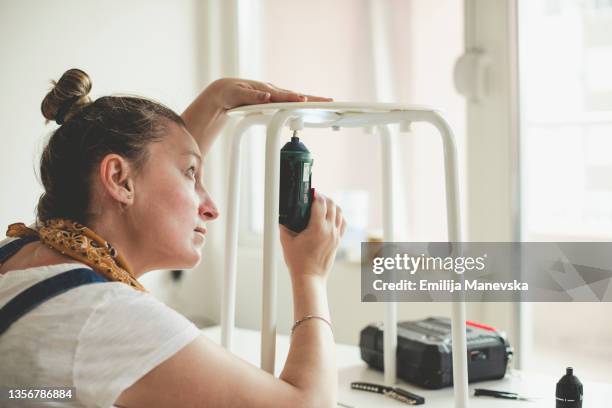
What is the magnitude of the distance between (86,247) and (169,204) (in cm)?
15

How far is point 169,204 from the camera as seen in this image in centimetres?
104

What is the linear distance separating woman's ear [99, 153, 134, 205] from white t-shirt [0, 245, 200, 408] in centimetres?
Result: 17

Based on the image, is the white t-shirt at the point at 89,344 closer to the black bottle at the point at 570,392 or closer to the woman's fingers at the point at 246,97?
the woman's fingers at the point at 246,97

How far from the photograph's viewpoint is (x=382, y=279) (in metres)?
1.39

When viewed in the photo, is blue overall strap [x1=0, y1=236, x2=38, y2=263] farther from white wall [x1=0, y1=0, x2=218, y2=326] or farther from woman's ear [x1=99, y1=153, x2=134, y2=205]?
white wall [x1=0, y1=0, x2=218, y2=326]

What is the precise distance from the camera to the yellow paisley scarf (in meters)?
0.94

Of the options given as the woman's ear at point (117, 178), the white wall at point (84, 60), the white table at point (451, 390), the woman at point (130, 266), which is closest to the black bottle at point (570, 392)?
the white table at point (451, 390)

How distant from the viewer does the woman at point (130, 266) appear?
83 cm

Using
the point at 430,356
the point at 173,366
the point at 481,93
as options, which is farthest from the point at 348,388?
the point at 481,93

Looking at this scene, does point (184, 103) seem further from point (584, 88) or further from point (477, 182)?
point (584, 88)

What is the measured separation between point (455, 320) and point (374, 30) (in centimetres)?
153

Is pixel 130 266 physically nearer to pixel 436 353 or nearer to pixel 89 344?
pixel 89 344

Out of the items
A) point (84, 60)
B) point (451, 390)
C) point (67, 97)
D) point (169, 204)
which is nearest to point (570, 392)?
point (451, 390)

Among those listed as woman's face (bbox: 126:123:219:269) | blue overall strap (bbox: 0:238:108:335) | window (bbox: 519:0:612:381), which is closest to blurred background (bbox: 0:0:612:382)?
window (bbox: 519:0:612:381)
